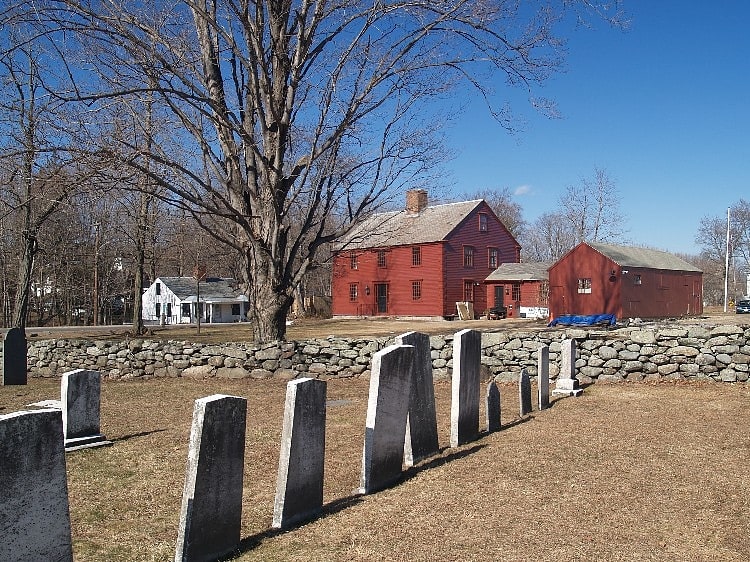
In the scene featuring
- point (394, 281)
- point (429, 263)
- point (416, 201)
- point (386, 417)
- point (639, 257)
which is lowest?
point (386, 417)

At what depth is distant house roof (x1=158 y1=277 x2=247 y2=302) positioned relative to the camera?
5753cm

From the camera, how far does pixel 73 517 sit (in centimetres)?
559

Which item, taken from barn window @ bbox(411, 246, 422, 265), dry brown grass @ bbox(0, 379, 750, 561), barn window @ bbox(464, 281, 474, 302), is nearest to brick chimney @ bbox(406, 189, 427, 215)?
barn window @ bbox(411, 246, 422, 265)

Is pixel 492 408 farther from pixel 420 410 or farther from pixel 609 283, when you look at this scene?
pixel 609 283

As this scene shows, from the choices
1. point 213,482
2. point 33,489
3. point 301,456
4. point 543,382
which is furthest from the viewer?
point 543,382

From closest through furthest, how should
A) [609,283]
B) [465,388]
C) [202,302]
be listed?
[465,388] → [609,283] → [202,302]

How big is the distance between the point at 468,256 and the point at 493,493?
40.9 metres

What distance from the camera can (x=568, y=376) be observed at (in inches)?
496

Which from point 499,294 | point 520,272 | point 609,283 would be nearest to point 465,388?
point 609,283

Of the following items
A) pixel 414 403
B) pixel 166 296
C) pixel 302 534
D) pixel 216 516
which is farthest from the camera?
pixel 166 296

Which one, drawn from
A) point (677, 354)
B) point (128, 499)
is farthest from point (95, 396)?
point (677, 354)

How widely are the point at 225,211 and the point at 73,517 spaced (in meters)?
11.3

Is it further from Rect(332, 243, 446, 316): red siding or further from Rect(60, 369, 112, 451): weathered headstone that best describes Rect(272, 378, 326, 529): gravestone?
Rect(332, 243, 446, 316): red siding

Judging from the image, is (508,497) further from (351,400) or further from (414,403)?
(351,400)
